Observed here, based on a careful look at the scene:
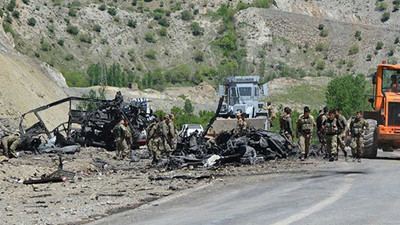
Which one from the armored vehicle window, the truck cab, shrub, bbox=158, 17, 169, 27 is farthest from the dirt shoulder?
shrub, bbox=158, 17, 169, 27

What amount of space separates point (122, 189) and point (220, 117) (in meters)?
20.9

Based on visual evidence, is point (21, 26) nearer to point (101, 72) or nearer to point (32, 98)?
point (101, 72)

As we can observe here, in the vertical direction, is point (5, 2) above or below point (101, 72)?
above

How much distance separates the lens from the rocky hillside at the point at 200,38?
127438 millimetres

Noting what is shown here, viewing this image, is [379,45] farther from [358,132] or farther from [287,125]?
[358,132]

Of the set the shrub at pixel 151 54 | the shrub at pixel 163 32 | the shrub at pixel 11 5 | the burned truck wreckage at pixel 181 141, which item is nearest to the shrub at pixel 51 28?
the shrub at pixel 11 5

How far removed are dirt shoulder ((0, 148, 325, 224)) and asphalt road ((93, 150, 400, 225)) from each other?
77 cm

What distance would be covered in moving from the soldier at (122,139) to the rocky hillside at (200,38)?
85489mm

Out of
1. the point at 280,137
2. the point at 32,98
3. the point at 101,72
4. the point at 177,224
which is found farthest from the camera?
the point at 101,72

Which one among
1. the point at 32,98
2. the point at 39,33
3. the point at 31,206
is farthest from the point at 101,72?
the point at 31,206

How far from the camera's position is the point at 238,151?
76.9 feet

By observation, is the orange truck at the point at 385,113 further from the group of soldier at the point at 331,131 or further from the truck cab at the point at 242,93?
the truck cab at the point at 242,93

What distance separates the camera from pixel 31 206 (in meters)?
15.6

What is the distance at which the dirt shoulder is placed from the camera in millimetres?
14414
